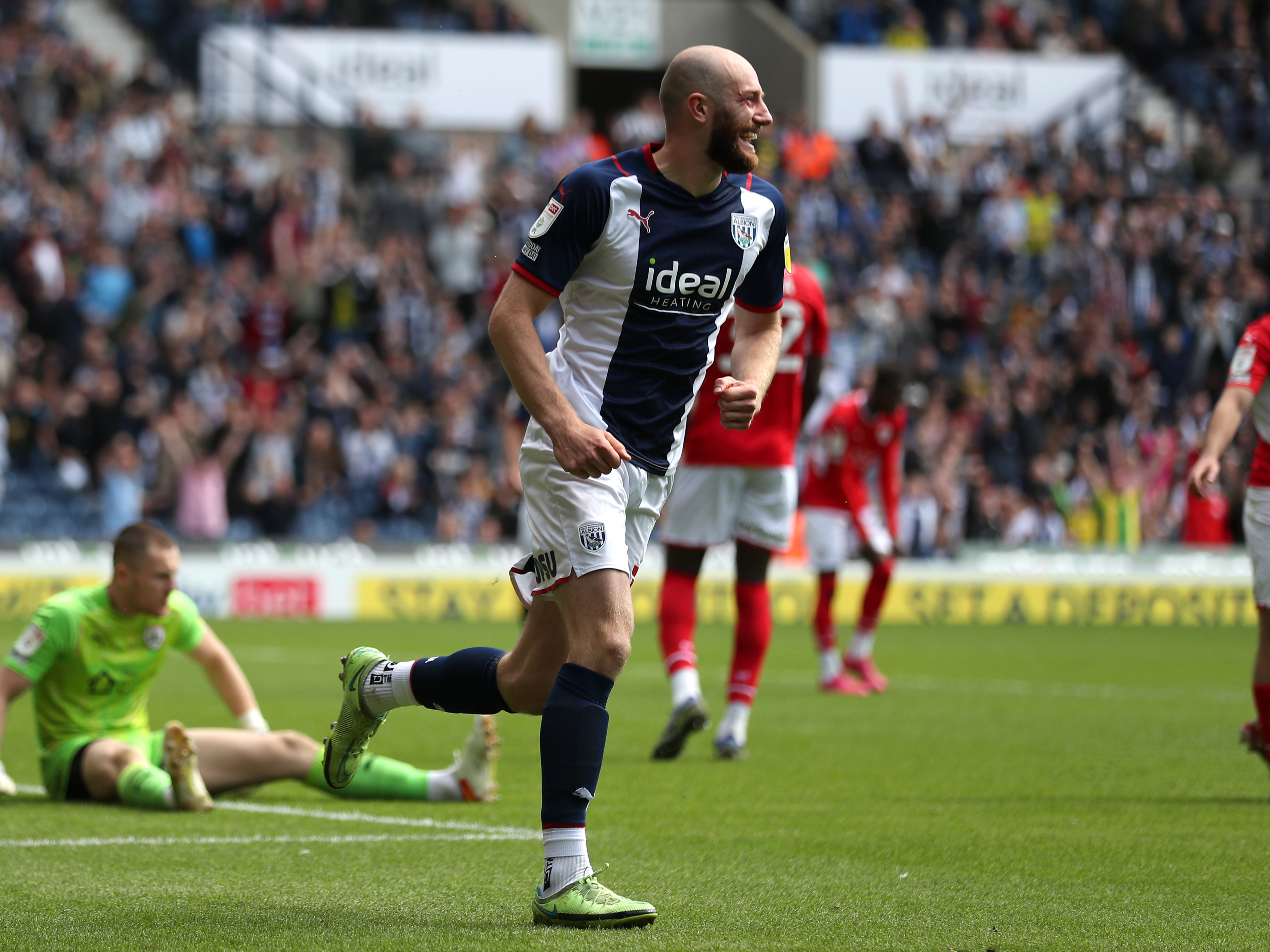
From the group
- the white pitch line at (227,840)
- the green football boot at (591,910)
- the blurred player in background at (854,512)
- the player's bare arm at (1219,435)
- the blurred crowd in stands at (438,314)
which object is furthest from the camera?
the blurred crowd in stands at (438,314)

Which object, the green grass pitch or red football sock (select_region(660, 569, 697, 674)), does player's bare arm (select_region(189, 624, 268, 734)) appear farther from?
red football sock (select_region(660, 569, 697, 674))

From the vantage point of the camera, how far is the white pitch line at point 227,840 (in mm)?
6098

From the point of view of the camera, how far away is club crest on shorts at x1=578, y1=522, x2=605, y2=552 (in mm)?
4867

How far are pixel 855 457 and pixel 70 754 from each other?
24.6ft

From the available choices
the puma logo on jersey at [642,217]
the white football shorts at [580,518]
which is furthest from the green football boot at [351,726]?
the puma logo on jersey at [642,217]

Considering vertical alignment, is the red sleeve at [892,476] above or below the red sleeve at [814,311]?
below

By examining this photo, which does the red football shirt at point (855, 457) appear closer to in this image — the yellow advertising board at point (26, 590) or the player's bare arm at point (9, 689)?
the player's bare arm at point (9, 689)

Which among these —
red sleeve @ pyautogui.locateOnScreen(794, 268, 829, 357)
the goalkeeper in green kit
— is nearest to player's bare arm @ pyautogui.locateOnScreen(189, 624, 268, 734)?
the goalkeeper in green kit

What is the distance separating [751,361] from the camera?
17.7 ft

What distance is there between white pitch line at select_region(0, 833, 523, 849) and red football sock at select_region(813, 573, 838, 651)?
7.26 metres

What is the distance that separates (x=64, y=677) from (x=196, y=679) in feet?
23.5

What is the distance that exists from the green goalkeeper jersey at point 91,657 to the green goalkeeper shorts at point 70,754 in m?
0.02

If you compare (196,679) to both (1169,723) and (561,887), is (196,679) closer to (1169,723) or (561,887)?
(1169,723)

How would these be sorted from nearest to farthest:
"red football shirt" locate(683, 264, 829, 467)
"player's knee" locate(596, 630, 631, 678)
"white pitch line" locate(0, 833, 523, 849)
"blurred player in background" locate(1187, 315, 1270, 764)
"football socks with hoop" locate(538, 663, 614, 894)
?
"football socks with hoop" locate(538, 663, 614, 894)
"player's knee" locate(596, 630, 631, 678)
"white pitch line" locate(0, 833, 523, 849)
"blurred player in background" locate(1187, 315, 1270, 764)
"red football shirt" locate(683, 264, 829, 467)
